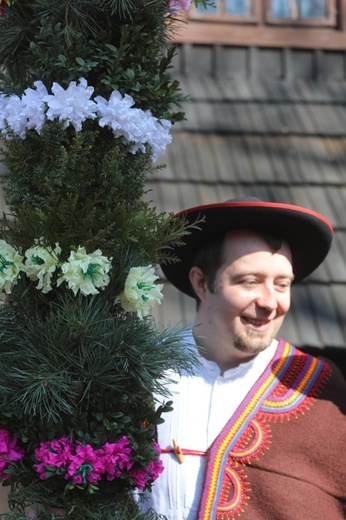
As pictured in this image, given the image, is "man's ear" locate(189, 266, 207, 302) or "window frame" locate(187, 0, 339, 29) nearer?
"man's ear" locate(189, 266, 207, 302)

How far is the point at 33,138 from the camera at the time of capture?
210 cm

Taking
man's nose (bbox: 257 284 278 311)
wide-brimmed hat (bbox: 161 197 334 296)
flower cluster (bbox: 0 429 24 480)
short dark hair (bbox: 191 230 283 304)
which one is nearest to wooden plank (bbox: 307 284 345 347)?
wide-brimmed hat (bbox: 161 197 334 296)

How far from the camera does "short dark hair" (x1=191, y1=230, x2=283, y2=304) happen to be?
9.25 ft

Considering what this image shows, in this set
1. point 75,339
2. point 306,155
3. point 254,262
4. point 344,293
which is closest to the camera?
point 75,339

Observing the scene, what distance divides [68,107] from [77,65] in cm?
12

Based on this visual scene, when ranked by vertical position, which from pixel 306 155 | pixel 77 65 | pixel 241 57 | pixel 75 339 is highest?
pixel 241 57

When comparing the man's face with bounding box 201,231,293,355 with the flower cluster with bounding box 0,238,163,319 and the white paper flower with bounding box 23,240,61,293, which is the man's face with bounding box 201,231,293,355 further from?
the white paper flower with bounding box 23,240,61,293

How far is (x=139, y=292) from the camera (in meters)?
2.09

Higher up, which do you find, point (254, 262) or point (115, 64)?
point (115, 64)

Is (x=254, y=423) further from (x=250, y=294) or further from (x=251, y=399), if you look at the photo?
(x=250, y=294)

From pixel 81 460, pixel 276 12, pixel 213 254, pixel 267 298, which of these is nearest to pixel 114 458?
pixel 81 460

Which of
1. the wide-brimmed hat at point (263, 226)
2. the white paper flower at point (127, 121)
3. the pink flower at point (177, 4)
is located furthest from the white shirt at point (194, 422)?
the pink flower at point (177, 4)

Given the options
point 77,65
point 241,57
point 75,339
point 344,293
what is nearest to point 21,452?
point 75,339

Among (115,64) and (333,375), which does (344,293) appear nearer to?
(333,375)
